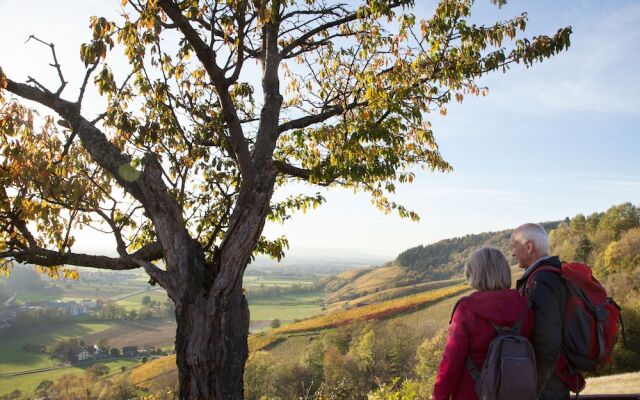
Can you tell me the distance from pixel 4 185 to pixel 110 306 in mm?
113465

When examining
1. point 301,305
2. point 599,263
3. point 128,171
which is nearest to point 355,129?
point 128,171

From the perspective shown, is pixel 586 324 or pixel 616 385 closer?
pixel 586 324

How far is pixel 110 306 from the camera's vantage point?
10550cm

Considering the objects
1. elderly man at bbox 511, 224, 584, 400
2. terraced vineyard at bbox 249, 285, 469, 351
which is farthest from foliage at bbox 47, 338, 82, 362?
elderly man at bbox 511, 224, 584, 400

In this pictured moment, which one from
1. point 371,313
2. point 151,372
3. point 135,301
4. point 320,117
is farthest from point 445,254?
point 320,117

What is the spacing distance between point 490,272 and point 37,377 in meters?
81.1

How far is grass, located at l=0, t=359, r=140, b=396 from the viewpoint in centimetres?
5867

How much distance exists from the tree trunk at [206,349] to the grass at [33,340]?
78.9m

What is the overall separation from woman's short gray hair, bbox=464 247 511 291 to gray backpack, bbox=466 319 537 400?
0.38 m

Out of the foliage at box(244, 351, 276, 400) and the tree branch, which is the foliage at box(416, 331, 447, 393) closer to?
the foliage at box(244, 351, 276, 400)

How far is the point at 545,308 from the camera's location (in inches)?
129

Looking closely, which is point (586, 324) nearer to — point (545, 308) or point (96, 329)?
point (545, 308)

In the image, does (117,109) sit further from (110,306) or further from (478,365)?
(110,306)

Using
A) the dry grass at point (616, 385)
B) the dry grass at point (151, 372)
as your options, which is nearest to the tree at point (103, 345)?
the dry grass at point (151, 372)
